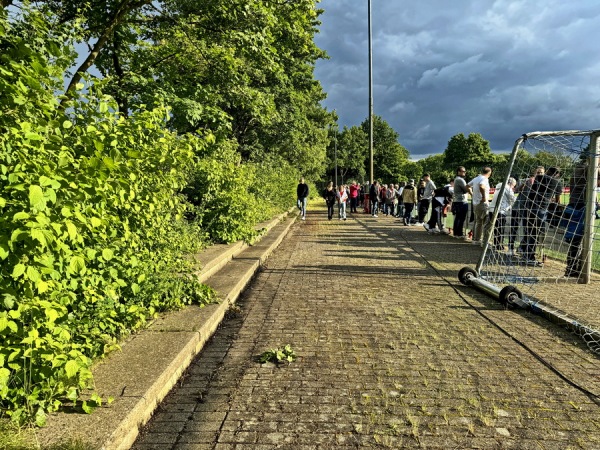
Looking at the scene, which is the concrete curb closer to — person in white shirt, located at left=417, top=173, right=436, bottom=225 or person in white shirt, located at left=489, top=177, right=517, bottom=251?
person in white shirt, located at left=489, top=177, right=517, bottom=251

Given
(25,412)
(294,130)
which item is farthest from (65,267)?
(294,130)

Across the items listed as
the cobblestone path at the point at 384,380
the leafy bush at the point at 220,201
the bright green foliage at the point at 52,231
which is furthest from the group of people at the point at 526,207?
the bright green foliage at the point at 52,231

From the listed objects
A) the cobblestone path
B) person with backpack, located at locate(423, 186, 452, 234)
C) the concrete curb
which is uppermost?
person with backpack, located at locate(423, 186, 452, 234)

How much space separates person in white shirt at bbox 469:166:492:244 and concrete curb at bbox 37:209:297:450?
7.50 metres

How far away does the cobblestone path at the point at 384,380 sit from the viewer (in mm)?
2650

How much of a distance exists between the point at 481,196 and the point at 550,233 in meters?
3.12

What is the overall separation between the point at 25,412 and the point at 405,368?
111 inches

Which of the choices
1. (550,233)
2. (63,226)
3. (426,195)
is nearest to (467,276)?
(550,233)

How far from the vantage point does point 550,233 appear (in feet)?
24.3

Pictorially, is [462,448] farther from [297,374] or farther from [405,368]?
[297,374]

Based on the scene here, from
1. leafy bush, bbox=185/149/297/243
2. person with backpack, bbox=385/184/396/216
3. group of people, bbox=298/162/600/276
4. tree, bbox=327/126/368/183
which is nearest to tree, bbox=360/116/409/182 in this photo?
tree, bbox=327/126/368/183

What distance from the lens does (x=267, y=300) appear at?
5840 millimetres

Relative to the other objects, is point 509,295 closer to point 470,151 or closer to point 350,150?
point 350,150

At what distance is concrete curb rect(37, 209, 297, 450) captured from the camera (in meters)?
2.34
